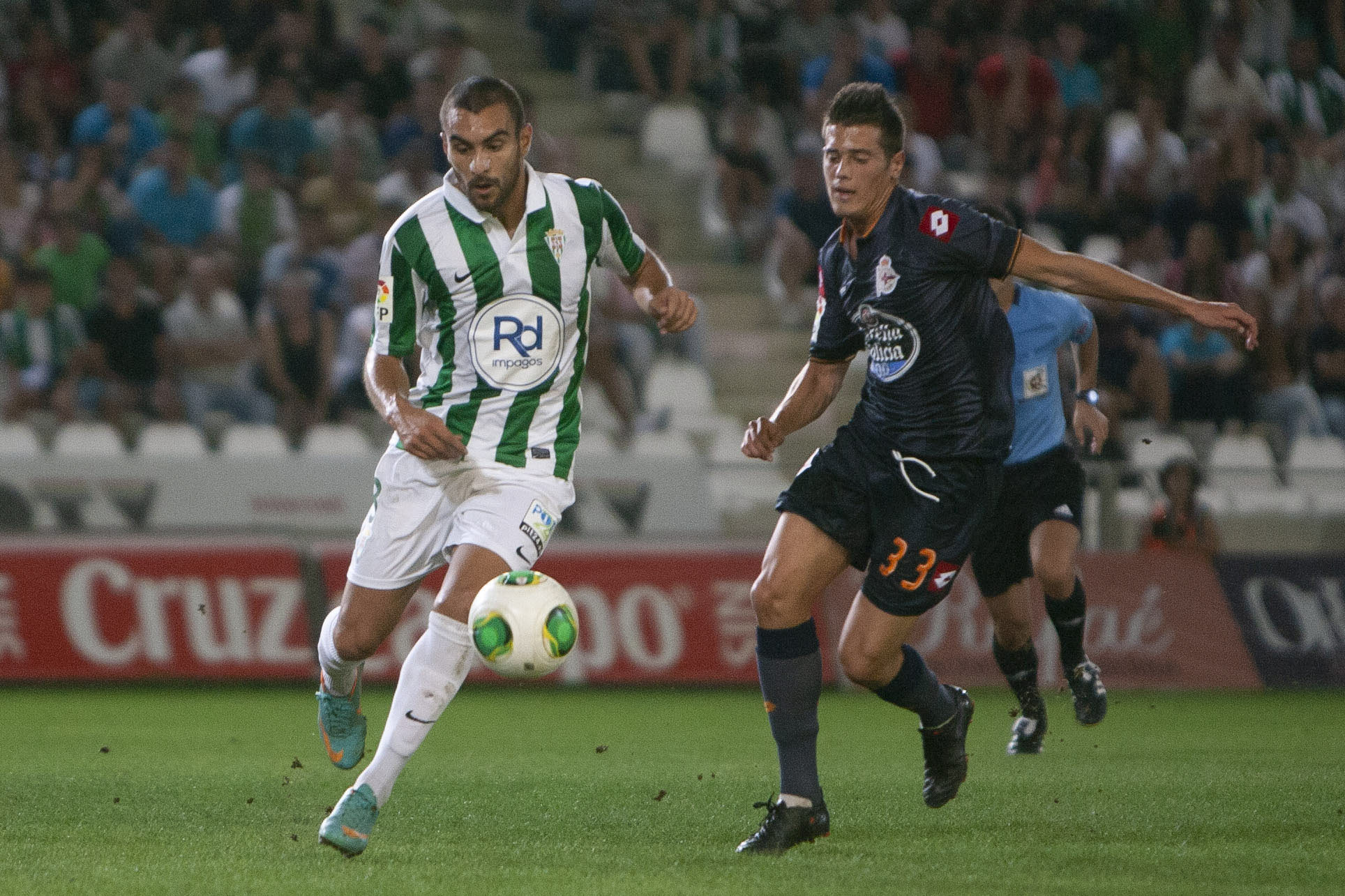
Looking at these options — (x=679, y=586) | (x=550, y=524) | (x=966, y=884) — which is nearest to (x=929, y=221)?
(x=550, y=524)

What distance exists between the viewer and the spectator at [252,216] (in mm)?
13055

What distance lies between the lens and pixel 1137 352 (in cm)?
1320

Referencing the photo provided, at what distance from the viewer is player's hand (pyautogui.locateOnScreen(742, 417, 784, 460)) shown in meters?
5.77

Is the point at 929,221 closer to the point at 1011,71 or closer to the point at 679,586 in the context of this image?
the point at 679,586

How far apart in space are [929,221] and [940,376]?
1.66 feet

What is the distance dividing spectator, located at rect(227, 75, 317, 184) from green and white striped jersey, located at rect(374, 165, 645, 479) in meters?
8.24

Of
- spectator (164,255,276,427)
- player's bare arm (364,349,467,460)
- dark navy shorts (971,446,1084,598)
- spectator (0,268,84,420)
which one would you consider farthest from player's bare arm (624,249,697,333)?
spectator (0,268,84,420)

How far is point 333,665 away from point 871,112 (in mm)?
2501

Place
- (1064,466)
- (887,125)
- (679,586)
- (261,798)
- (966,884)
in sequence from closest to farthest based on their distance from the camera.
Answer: (966,884)
(887,125)
(261,798)
(1064,466)
(679,586)

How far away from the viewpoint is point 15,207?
12867 millimetres

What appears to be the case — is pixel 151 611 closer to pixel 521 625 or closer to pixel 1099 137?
pixel 521 625

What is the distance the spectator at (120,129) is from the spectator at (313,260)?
58.9 inches

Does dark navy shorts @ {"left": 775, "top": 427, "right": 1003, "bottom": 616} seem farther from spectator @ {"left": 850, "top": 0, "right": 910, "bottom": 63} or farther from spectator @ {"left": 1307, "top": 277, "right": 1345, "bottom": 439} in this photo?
spectator @ {"left": 850, "top": 0, "right": 910, "bottom": 63}

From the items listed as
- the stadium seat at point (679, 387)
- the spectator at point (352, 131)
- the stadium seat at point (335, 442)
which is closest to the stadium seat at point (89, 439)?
the stadium seat at point (335, 442)
